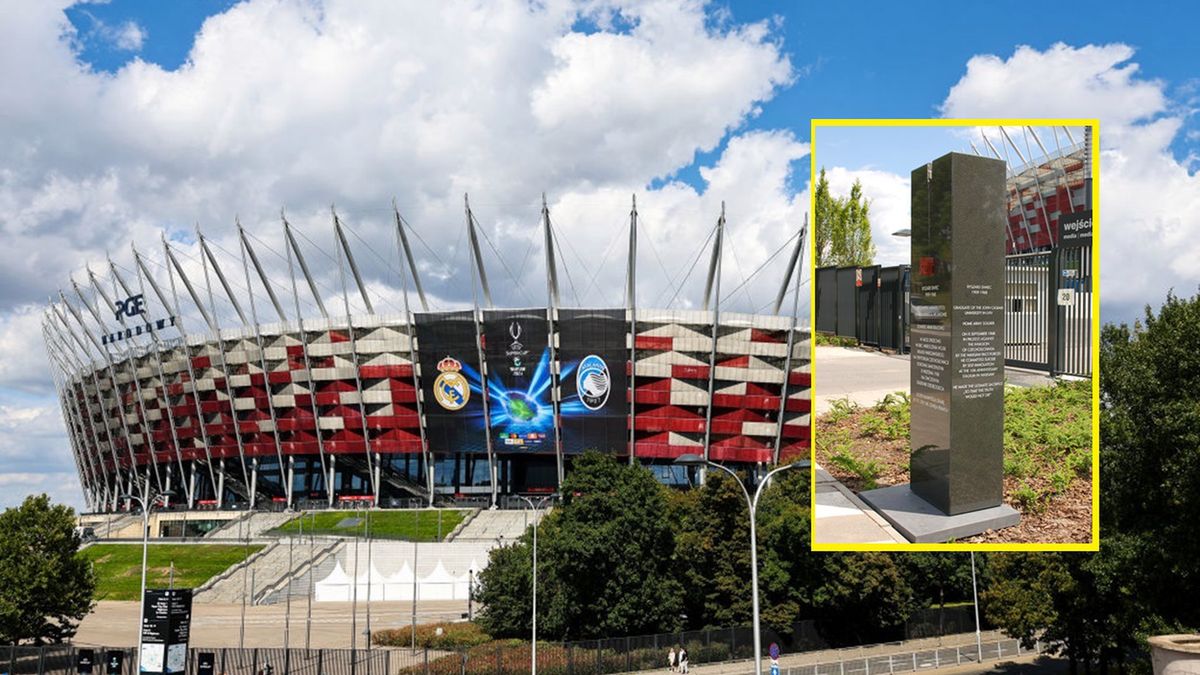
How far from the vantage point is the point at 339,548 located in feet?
273

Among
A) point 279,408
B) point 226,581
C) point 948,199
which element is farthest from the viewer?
point 279,408

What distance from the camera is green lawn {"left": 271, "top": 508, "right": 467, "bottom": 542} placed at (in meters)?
88.5

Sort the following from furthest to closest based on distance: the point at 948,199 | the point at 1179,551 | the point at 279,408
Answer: the point at 279,408, the point at 1179,551, the point at 948,199

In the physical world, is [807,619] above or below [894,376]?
below

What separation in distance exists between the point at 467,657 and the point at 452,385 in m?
54.5

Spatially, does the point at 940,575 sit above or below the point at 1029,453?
below

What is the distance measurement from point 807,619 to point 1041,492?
41.3 metres

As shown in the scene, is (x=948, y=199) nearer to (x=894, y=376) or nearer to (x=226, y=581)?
(x=894, y=376)

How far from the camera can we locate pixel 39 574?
1960 inches

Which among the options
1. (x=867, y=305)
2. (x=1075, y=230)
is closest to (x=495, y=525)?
(x=867, y=305)

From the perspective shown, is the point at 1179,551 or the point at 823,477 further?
the point at 1179,551

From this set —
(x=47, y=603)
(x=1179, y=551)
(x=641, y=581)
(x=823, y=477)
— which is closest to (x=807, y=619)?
(x=641, y=581)

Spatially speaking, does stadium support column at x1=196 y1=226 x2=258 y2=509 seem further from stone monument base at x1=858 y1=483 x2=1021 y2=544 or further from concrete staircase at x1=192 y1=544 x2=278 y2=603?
stone monument base at x1=858 y1=483 x2=1021 y2=544

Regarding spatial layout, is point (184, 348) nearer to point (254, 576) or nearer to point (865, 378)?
point (254, 576)
